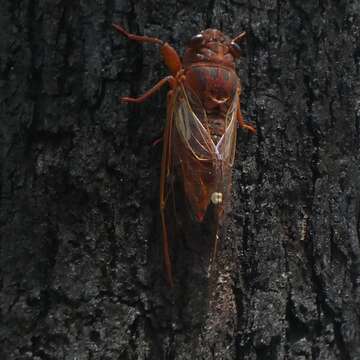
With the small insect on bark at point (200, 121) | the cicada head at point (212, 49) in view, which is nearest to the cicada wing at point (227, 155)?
the small insect on bark at point (200, 121)

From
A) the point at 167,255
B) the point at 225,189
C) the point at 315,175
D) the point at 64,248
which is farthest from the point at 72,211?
the point at 315,175

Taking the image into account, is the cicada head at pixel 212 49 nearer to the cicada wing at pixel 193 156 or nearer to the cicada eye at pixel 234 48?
the cicada eye at pixel 234 48

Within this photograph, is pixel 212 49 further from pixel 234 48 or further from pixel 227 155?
pixel 227 155

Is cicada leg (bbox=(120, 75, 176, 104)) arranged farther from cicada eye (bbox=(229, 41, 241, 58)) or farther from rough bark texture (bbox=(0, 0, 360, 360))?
cicada eye (bbox=(229, 41, 241, 58))

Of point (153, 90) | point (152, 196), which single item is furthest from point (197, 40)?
point (152, 196)

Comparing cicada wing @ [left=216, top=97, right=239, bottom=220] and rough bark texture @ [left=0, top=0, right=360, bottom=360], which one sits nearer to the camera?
rough bark texture @ [left=0, top=0, right=360, bottom=360]

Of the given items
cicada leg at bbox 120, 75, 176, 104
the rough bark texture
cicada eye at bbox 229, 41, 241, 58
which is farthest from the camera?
cicada eye at bbox 229, 41, 241, 58

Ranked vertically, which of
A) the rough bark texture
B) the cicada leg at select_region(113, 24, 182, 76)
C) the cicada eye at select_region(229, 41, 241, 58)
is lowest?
the rough bark texture

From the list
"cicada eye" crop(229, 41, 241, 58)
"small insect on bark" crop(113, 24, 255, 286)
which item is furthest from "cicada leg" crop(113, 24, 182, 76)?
"cicada eye" crop(229, 41, 241, 58)
